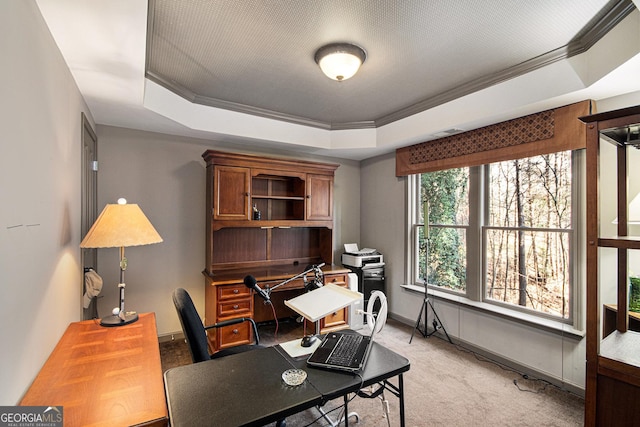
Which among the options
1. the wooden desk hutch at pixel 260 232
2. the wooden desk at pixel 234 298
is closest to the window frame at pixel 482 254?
the wooden desk hutch at pixel 260 232

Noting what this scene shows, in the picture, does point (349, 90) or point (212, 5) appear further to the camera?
point (349, 90)

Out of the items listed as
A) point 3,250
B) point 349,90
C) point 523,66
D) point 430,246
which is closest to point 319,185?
point 349,90

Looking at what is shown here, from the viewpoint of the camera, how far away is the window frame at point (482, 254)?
8.50 feet

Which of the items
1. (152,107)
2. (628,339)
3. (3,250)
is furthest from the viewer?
(152,107)

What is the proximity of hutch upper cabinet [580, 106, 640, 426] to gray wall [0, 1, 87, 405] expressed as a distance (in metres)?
2.57

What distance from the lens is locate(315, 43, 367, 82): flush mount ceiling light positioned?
7.38 feet

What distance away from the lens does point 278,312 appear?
420 cm

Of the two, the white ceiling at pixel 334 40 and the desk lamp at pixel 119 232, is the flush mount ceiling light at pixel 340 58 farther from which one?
the desk lamp at pixel 119 232

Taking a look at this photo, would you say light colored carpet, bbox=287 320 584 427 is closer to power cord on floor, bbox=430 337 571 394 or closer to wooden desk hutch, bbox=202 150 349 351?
power cord on floor, bbox=430 337 571 394

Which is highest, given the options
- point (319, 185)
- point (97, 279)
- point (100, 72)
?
point (100, 72)

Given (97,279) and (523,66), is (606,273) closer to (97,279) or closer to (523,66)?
(523,66)

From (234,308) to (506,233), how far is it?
303 cm

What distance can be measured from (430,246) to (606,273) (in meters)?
1.84

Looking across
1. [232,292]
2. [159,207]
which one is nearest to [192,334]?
[232,292]
